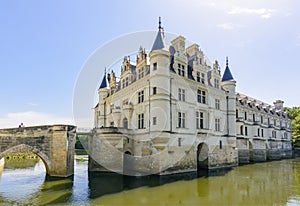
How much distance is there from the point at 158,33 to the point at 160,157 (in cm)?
1146

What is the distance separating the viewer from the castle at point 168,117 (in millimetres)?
20016

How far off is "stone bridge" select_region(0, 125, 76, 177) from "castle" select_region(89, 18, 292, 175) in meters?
3.14

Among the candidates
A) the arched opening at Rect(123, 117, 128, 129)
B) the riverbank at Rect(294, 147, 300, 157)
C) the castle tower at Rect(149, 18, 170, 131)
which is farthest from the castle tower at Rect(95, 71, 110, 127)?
the riverbank at Rect(294, 147, 300, 157)

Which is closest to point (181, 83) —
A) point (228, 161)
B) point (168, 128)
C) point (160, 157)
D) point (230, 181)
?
point (168, 128)

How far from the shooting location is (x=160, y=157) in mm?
19172

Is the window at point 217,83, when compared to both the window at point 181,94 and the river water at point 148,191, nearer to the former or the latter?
the window at point 181,94

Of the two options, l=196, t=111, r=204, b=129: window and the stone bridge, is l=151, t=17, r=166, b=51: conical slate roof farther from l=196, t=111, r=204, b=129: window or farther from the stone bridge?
the stone bridge

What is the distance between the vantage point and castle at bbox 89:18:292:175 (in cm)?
2002

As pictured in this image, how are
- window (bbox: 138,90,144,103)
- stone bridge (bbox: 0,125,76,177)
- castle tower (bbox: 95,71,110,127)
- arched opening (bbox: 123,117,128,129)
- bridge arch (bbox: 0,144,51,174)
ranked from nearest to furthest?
1. bridge arch (bbox: 0,144,51,174)
2. stone bridge (bbox: 0,125,76,177)
3. window (bbox: 138,90,144,103)
4. arched opening (bbox: 123,117,128,129)
5. castle tower (bbox: 95,71,110,127)

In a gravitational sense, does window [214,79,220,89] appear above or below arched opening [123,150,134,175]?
above

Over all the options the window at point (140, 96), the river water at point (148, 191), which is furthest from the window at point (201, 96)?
the river water at point (148, 191)

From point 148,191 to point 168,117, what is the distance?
7379 mm

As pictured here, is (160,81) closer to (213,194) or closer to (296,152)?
(213,194)

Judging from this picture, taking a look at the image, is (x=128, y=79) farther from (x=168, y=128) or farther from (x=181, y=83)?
(x=168, y=128)
